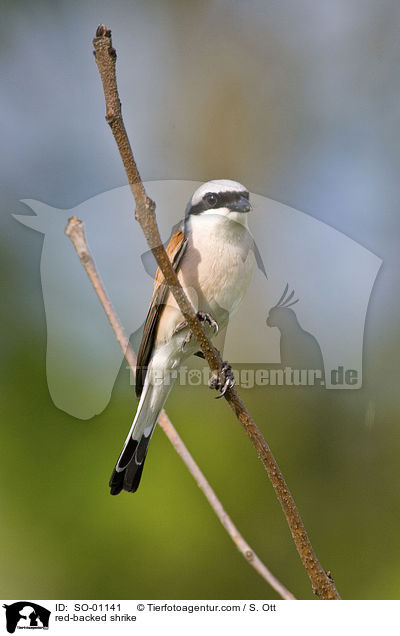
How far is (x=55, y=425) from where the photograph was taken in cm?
Answer: 188

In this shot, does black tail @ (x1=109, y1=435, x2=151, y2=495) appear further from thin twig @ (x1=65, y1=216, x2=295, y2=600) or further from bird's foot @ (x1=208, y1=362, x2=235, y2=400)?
thin twig @ (x1=65, y1=216, x2=295, y2=600)

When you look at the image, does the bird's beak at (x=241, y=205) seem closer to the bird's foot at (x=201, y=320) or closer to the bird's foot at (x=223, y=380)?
the bird's foot at (x=201, y=320)

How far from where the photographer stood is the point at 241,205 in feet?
5.97

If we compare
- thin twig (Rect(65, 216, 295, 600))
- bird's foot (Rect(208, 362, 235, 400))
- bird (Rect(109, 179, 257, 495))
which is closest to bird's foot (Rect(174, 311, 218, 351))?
bird (Rect(109, 179, 257, 495))

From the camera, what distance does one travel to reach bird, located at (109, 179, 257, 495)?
6.05 ft

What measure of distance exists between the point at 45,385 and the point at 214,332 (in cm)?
54

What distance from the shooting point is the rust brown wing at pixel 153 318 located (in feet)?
6.24

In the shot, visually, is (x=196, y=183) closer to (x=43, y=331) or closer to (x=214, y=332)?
(x=214, y=332)

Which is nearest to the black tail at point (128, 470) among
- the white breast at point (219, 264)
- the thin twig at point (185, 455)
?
the white breast at point (219, 264)

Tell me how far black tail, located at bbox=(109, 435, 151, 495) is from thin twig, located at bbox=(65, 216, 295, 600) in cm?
68

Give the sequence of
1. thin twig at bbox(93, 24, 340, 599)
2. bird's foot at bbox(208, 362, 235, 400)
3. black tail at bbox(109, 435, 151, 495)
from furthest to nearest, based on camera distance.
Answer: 1. black tail at bbox(109, 435, 151, 495)
2. bird's foot at bbox(208, 362, 235, 400)
3. thin twig at bbox(93, 24, 340, 599)

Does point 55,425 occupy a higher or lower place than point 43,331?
lower
